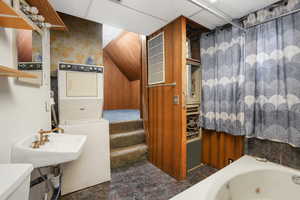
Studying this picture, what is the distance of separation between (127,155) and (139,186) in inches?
23.2

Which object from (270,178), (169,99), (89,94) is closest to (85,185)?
(89,94)

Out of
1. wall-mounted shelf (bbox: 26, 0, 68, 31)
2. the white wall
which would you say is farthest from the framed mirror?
wall-mounted shelf (bbox: 26, 0, 68, 31)

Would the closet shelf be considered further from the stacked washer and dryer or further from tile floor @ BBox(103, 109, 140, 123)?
tile floor @ BBox(103, 109, 140, 123)

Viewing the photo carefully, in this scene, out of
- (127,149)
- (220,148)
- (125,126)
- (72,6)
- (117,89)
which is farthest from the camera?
(117,89)

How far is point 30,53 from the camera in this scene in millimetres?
1242

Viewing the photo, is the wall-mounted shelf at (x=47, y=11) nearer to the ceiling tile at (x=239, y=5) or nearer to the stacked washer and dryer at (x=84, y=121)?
the stacked washer and dryer at (x=84, y=121)

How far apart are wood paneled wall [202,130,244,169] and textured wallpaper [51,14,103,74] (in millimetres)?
2228

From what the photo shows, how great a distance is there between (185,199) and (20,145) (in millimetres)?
1294

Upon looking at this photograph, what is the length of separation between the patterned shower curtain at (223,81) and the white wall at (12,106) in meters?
2.10

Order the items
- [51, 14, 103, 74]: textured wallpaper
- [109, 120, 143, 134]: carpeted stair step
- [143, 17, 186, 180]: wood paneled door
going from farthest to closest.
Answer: [109, 120, 143, 134]: carpeted stair step → [51, 14, 103, 74]: textured wallpaper → [143, 17, 186, 180]: wood paneled door

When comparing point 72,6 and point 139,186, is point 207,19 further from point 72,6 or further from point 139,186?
point 139,186

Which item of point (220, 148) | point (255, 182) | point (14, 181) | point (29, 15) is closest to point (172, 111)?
point (220, 148)

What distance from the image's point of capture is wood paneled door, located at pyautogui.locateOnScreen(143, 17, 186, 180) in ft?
5.74

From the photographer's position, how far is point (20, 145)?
39.2 inches
